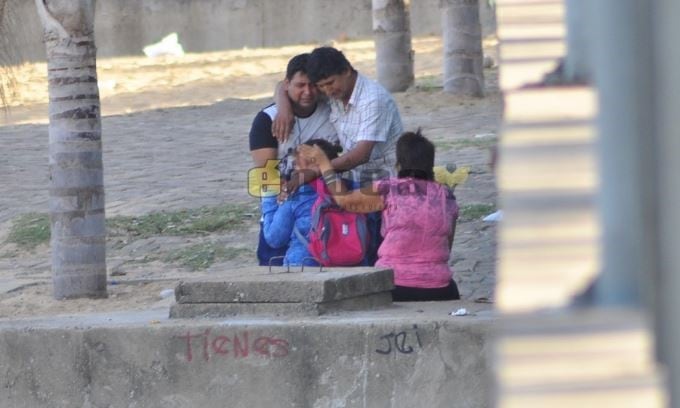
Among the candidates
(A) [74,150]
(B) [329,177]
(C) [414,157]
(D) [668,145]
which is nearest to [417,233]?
(C) [414,157]

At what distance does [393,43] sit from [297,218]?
963 cm

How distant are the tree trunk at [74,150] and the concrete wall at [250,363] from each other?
5.30ft

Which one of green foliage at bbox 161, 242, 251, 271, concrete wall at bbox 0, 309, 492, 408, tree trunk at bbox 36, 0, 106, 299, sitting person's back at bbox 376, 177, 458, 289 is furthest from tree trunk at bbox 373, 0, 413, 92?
concrete wall at bbox 0, 309, 492, 408

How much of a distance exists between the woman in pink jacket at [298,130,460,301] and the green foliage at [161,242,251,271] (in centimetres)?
264

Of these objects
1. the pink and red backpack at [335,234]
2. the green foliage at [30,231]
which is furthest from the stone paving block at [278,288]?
the green foliage at [30,231]

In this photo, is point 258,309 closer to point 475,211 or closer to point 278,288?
point 278,288

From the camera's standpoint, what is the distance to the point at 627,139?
154 cm

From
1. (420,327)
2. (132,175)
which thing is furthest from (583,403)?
(132,175)

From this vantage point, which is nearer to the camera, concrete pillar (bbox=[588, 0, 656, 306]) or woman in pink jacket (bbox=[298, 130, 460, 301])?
concrete pillar (bbox=[588, 0, 656, 306])

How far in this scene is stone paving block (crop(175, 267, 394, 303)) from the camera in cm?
556

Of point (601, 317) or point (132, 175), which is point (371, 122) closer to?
point (601, 317)

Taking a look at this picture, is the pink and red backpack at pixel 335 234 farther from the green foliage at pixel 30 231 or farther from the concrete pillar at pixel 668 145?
the concrete pillar at pixel 668 145

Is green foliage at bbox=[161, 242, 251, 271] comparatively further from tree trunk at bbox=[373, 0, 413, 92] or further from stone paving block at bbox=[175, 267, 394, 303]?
tree trunk at bbox=[373, 0, 413, 92]

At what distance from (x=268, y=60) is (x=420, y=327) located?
16582mm
